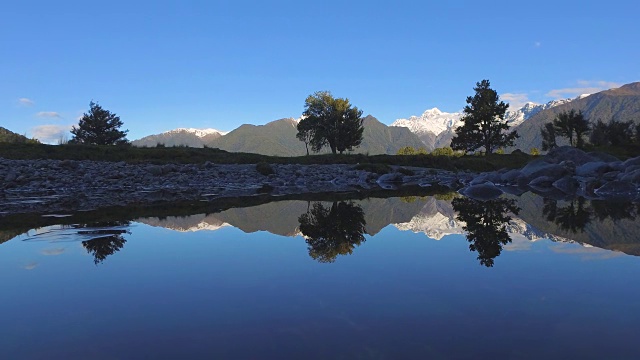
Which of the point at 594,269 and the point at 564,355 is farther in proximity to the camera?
the point at 594,269

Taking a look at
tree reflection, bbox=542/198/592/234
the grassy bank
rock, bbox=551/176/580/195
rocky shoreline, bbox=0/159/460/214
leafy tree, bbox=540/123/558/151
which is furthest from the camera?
leafy tree, bbox=540/123/558/151

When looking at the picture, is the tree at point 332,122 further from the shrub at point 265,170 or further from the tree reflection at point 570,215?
the tree reflection at point 570,215

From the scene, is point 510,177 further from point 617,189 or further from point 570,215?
point 570,215

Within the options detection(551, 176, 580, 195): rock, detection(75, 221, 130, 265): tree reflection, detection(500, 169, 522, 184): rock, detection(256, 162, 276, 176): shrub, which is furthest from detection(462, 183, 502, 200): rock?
detection(256, 162, 276, 176): shrub

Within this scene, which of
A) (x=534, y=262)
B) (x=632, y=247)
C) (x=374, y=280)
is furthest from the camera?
(x=632, y=247)

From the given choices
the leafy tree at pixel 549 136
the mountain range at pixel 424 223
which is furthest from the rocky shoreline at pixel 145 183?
the leafy tree at pixel 549 136

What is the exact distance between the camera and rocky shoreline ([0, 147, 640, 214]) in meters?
17.9

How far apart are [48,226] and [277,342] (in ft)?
31.3

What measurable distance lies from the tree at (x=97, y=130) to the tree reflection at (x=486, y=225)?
63.3 meters

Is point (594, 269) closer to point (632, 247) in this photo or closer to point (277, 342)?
point (632, 247)

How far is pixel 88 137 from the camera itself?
65.1 metres

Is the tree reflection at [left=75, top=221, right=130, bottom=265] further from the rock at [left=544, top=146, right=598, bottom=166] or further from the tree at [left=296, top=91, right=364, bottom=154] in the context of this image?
the tree at [left=296, top=91, right=364, bottom=154]

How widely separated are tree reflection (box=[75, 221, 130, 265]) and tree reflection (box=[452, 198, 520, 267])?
6412mm

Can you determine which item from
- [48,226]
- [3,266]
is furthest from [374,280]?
[48,226]
